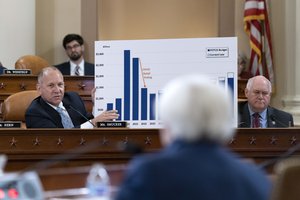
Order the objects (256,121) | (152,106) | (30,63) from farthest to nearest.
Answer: (30,63) < (256,121) < (152,106)

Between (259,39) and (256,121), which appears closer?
(256,121)

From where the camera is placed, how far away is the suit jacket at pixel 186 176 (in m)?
1.84

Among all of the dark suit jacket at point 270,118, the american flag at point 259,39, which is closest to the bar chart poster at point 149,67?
the dark suit jacket at point 270,118

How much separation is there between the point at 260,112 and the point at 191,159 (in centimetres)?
377

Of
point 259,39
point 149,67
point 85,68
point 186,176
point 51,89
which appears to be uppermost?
point 259,39

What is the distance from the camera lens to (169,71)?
5.21 m

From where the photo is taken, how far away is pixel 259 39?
930 cm

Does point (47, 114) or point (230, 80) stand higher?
point (230, 80)

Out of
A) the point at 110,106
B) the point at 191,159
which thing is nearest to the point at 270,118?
the point at 110,106

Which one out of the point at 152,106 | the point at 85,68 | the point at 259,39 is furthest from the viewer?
the point at 259,39

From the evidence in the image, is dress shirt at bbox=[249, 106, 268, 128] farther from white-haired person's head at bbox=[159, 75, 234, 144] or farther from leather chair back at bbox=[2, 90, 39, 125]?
white-haired person's head at bbox=[159, 75, 234, 144]

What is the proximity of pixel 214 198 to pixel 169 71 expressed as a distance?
339 cm

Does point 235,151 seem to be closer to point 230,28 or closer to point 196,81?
point 196,81

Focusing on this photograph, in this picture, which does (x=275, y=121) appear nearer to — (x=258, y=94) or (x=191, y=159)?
(x=258, y=94)
